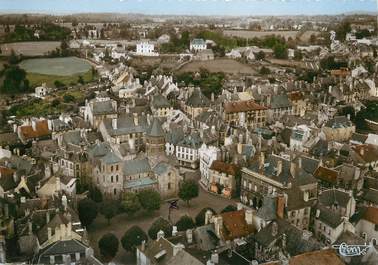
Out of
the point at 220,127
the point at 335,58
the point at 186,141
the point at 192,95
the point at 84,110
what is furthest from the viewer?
the point at 335,58

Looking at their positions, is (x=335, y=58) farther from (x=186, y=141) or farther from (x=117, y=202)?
(x=117, y=202)

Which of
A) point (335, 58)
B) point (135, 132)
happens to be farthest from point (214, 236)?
point (335, 58)

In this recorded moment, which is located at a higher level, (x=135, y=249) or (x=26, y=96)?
(x=26, y=96)

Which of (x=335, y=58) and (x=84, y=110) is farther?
(x=335, y=58)

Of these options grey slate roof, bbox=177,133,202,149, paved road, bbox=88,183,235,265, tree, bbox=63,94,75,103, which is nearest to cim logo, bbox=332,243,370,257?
paved road, bbox=88,183,235,265

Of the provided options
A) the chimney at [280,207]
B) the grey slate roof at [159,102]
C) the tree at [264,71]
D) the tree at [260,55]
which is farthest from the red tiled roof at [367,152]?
the tree at [260,55]

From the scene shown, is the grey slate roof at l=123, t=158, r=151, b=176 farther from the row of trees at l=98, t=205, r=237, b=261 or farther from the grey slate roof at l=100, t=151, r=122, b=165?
the row of trees at l=98, t=205, r=237, b=261

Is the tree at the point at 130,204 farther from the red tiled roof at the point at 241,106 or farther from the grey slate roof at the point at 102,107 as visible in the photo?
the red tiled roof at the point at 241,106
